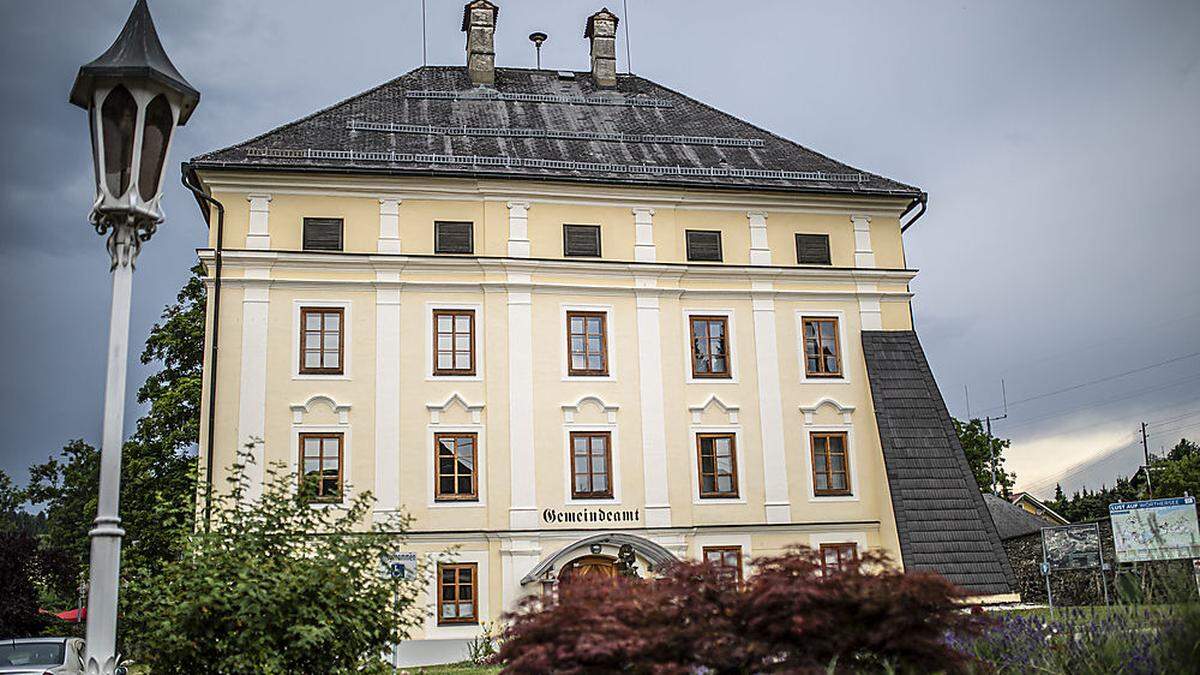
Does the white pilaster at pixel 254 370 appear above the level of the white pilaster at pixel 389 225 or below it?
below

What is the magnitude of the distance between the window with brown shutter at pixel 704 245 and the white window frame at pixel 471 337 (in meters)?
6.02

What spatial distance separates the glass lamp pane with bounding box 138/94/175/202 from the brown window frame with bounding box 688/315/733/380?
75.1 feet

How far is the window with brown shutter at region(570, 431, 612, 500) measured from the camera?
2994 centimetres

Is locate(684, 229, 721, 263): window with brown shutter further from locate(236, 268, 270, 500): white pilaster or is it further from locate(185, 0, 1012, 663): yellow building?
locate(236, 268, 270, 500): white pilaster

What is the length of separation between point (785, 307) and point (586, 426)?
6636 millimetres

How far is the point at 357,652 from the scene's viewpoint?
12133mm

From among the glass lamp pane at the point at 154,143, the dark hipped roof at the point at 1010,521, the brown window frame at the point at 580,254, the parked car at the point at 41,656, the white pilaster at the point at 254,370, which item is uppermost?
the brown window frame at the point at 580,254

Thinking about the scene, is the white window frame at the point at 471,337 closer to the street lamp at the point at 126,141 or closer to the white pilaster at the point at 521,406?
the white pilaster at the point at 521,406

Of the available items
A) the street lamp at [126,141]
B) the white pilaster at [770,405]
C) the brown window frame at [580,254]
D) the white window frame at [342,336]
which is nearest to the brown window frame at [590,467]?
the white pilaster at [770,405]

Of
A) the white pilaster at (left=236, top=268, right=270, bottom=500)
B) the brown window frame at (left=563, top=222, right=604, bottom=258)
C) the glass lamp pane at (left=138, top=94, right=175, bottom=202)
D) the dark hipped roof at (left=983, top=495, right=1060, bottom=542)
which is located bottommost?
the dark hipped roof at (left=983, top=495, right=1060, bottom=542)

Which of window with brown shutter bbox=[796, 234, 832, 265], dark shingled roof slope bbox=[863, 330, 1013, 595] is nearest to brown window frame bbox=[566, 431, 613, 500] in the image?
dark shingled roof slope bbox=[863, 330, 1013, 595]

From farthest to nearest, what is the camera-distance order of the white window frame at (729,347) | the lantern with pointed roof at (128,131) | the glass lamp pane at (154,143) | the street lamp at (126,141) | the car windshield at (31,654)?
the white window frame at (729,347), the car windshield at (31,654), the glass lamp pane at (154,143), the lantern with pointed roof at (128,131), the street lamp at (126,141)

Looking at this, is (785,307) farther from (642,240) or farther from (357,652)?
(357,652)

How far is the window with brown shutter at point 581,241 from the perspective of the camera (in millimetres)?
31281
